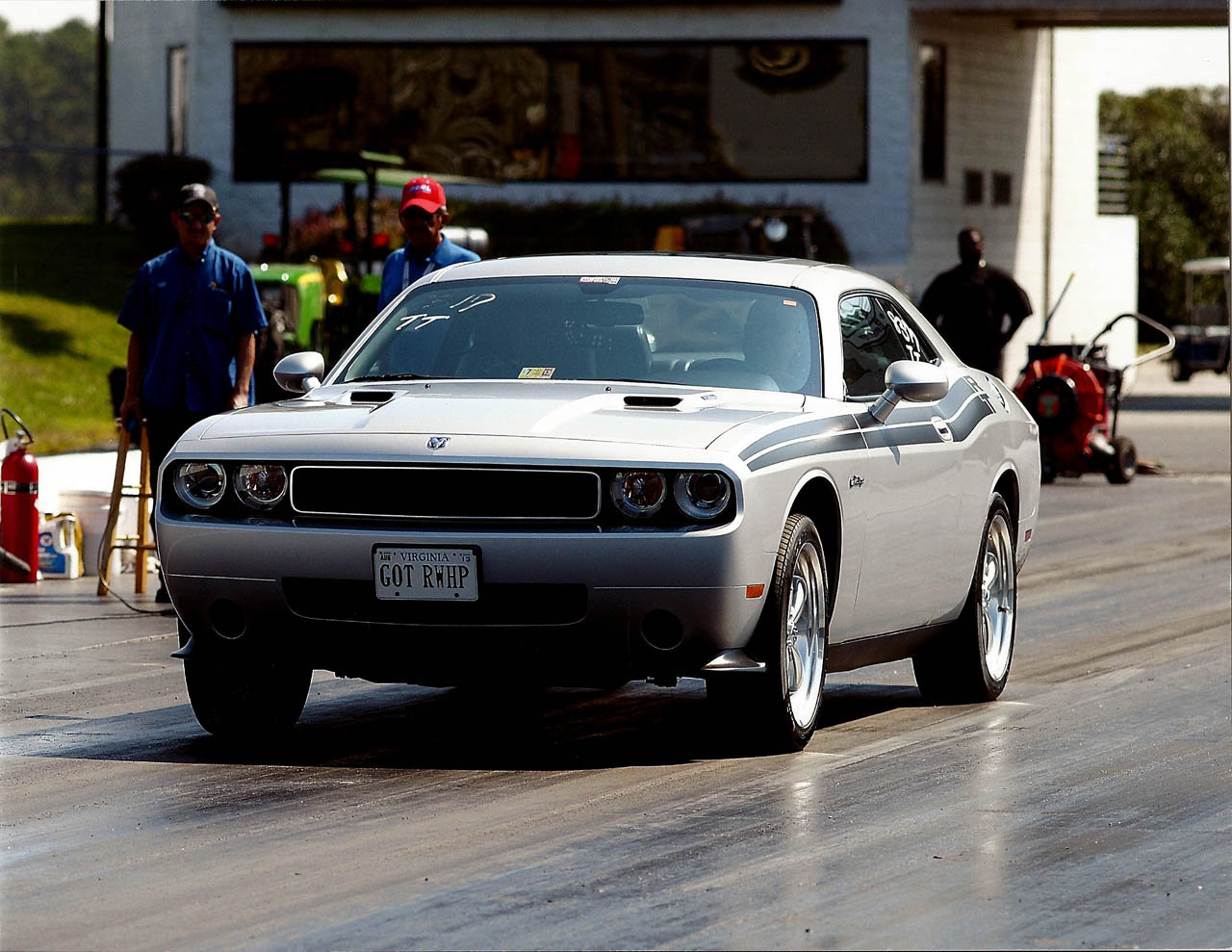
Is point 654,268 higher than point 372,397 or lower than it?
higher

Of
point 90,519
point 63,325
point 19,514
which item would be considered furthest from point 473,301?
point 63,325

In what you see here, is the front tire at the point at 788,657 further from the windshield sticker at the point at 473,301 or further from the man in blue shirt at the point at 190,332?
the man in blue shirt at the point at 190,332

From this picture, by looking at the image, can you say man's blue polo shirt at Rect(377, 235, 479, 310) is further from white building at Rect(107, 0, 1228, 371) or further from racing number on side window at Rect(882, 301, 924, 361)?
white building at Rect(107, 0, 1228, 371)

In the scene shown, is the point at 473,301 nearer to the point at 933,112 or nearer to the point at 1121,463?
the point at 1121,463

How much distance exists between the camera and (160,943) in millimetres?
5332

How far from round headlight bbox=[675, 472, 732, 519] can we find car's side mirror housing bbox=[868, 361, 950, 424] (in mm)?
Answer: 1229

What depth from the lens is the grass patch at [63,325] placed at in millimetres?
27875

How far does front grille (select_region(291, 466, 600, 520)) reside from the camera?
7.37m

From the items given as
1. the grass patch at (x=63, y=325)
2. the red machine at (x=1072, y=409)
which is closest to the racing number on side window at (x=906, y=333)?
the red machine at (x=1072, y=409)

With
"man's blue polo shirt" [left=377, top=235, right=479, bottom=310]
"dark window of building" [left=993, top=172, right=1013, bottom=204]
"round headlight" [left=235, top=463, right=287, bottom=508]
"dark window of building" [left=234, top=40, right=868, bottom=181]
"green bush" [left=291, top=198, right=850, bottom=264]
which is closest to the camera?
"round headlight" [left=235, top=463, right=287, bottom=508]

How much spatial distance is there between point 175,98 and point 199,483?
34.2 metres

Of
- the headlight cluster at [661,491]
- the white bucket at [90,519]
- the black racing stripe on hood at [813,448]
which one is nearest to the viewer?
the headlight cluster at [661,491]

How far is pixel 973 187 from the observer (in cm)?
4100

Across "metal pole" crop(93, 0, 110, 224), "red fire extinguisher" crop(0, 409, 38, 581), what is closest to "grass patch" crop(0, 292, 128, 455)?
"metal pole" crop(93, 0, 110, 224)
